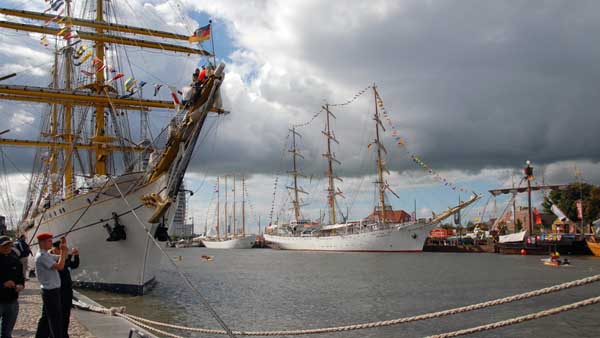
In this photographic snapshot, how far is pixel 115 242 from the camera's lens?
760 inches

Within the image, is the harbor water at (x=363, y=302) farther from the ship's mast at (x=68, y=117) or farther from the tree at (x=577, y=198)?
the tree at (x=577, y=198)

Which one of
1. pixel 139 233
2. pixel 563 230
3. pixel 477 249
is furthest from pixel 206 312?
pixel 563 230

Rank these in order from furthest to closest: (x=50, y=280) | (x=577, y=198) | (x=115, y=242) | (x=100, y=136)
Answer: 1. (x=577, y=198)
2. (x=100, y=136)
3. (x=115, y=242)
4. (x=50, y=280)

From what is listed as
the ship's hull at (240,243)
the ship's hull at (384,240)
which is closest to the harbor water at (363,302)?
the ship's hull at (384,240)

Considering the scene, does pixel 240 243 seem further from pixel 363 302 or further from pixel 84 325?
pixel 84 325

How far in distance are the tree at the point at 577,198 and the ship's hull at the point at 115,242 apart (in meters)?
70.7

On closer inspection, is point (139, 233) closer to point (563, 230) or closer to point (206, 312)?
point (206, 312)

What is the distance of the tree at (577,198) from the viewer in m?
72.4

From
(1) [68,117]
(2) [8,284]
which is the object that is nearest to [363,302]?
(2) [8,284]

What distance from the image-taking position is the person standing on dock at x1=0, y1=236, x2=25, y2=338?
6078 millimetres

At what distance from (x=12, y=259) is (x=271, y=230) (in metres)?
98.5

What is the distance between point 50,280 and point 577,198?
83.7 m

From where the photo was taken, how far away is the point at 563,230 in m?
74.6

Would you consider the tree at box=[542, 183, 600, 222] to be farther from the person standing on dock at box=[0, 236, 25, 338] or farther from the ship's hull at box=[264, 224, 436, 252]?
the person standing on dock at box=[0, 236, 25, 338]
